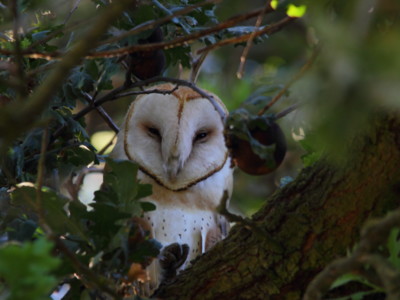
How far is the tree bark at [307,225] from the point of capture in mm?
1474

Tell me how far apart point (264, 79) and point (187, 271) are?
0.81 m

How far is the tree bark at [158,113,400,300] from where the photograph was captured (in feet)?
4.83

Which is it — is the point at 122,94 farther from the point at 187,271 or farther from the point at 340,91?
the point at 340,91

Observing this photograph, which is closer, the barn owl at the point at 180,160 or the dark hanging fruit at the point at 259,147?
the dark hanging fruit at the point at 259,147

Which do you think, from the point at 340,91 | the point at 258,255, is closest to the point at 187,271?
the point at 258,255

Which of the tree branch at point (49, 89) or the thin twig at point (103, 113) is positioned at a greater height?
the tree branch at point (49, 89)

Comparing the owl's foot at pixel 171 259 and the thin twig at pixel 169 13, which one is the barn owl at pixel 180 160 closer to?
the owl's foot at pixel 171 259

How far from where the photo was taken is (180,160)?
2.47 meters

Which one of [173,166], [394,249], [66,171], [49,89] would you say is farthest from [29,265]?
[173,166]

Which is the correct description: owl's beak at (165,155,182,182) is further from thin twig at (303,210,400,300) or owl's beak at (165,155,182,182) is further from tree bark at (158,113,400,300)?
thin twig at (303,210,400,300)

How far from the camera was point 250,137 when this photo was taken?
1.38m

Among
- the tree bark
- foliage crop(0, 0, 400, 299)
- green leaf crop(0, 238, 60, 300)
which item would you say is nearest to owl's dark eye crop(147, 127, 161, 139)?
foliage crop(0, 0, 400, 299)

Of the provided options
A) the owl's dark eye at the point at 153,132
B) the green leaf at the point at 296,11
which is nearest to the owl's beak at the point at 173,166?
the owl's dark eye at the point at 153,132

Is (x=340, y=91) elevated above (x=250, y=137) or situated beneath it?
elevated above
